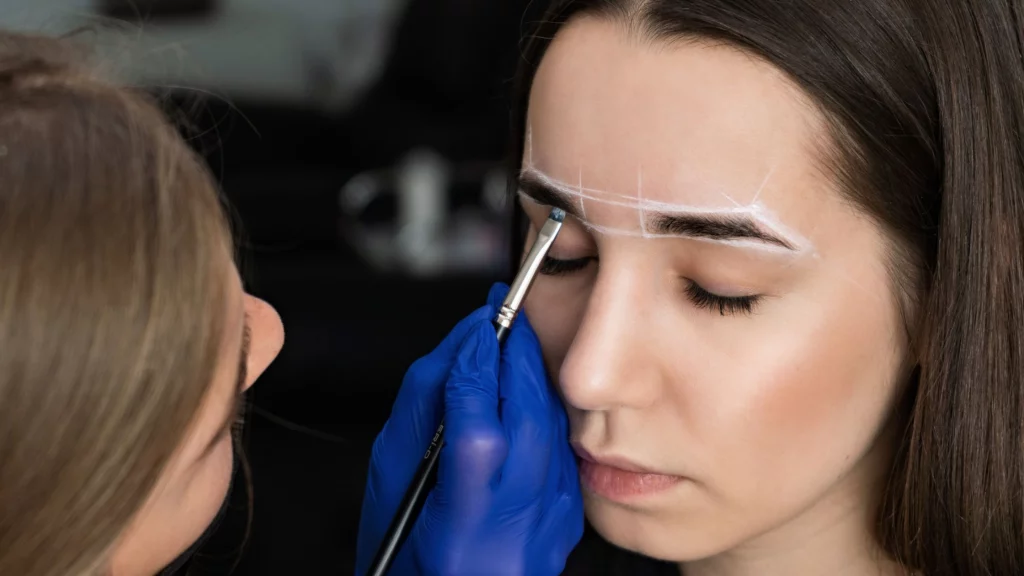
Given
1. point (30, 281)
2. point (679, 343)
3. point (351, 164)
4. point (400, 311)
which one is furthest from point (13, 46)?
point (351, 164)

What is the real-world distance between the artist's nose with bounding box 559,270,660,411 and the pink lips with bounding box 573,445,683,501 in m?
0.07

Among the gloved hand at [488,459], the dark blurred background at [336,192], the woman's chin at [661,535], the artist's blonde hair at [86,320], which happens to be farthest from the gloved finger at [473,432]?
the dark blurred background at [336,192]

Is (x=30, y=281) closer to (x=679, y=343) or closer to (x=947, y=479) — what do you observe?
(x=679, y=343)

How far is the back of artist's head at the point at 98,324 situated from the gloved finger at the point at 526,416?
27 centimetres

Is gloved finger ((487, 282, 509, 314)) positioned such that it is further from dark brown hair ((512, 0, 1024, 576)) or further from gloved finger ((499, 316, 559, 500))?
dark brown hair ((512, 0, 1024, 576))

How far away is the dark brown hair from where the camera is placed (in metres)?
0.79

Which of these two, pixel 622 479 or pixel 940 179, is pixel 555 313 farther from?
pixel 940 179

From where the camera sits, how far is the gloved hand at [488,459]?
889 millimetres

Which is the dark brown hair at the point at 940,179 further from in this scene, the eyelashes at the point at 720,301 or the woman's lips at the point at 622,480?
the woman's lips at the point at 622,480

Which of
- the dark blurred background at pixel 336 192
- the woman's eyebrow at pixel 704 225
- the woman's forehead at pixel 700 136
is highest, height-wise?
the woman's forehead at pixel 700 136

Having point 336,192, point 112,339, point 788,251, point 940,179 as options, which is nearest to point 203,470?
point 112,339

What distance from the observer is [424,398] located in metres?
0.99

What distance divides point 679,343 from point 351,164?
7.01 ft

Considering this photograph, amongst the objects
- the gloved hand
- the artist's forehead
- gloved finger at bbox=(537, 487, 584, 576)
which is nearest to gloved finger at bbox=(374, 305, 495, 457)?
the gloved hand
